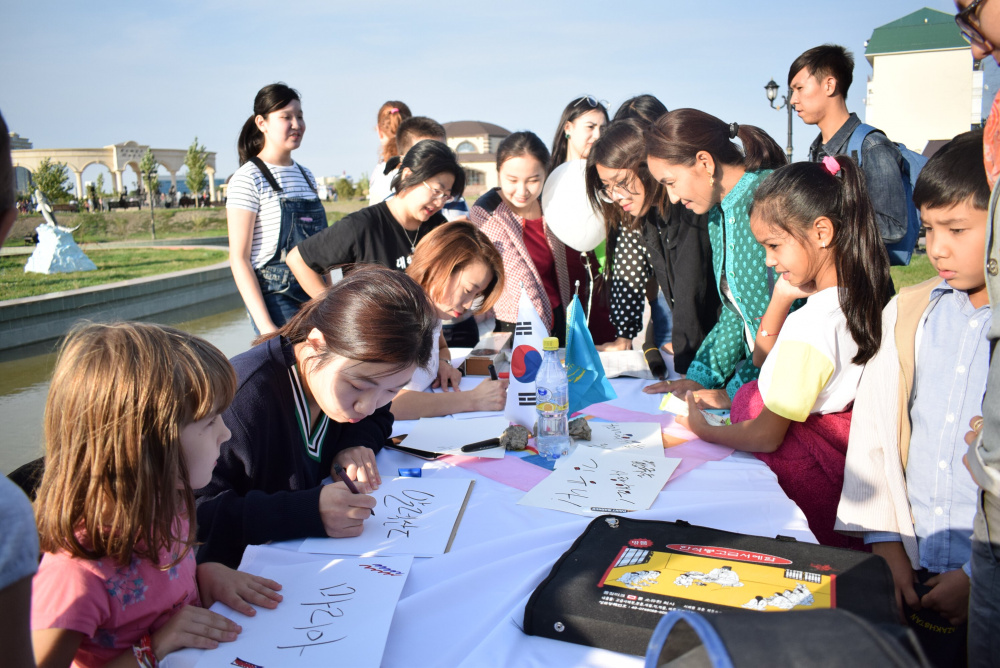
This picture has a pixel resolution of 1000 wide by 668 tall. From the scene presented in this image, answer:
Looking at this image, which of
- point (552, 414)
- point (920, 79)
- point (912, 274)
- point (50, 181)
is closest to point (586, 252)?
point (552, 414)

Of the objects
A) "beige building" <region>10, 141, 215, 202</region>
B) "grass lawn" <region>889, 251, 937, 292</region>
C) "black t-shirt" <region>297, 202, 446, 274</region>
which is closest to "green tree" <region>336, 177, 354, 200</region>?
"beige building" <region>10, 141, 215, 202</region>

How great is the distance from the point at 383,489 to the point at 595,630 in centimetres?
70

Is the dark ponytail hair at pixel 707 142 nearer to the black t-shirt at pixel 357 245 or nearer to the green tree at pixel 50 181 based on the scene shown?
the black t-shirt at pixel 357 245

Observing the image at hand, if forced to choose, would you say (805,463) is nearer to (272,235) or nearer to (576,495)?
(576,495)

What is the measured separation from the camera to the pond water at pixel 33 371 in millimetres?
4176

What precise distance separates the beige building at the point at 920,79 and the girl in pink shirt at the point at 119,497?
29809 millimetres

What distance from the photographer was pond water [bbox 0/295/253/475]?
4176 millimetres

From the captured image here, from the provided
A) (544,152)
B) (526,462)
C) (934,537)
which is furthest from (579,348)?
(544,152)

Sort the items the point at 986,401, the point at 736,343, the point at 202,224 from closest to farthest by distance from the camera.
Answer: the point at 986,401, the point at 736,343, the point at 202,224

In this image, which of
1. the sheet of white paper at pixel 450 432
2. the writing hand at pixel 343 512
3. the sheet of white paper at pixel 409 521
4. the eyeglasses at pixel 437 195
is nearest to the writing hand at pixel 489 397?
the sheet of white paper at pixel 450 432

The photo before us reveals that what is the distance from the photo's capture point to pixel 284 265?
9.96 ft

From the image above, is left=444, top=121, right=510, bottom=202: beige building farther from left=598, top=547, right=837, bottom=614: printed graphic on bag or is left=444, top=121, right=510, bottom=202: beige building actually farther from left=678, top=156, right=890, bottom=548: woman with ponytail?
left=598, top=547, right=837, bottom=614: printed graphic on bag

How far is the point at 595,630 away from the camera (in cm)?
92

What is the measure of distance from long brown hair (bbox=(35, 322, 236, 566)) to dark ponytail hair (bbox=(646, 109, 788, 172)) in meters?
1.94
